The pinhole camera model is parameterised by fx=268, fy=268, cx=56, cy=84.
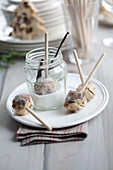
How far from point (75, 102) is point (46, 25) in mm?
728

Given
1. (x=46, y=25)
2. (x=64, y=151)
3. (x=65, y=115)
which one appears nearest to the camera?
(x=64, y=151)

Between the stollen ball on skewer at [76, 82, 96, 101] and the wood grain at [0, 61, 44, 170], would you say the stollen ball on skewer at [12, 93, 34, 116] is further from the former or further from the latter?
the stollen ball on skewer at [76, 82, 96, 101]

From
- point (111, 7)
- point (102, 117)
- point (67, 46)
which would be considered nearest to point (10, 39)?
point (67, 46)

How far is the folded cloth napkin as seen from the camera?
2.80 feet

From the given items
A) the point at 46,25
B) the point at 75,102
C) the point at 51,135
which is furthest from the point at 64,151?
the point at 46,25

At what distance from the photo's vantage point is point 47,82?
95 cm

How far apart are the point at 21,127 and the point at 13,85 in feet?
1.23

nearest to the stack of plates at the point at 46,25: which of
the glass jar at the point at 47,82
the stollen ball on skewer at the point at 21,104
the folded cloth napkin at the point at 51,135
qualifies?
the glass jar at the point at 47,82

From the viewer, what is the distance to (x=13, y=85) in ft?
4.05

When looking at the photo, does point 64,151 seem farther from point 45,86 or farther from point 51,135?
point 45,86

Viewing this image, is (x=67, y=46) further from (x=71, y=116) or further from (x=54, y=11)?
(x=71, y=116)

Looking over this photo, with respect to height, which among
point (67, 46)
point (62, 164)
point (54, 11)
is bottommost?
point (62, 164)

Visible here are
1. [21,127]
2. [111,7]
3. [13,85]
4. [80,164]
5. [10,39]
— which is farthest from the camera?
[10,39]

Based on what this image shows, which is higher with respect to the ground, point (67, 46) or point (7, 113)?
point (67, 46)
